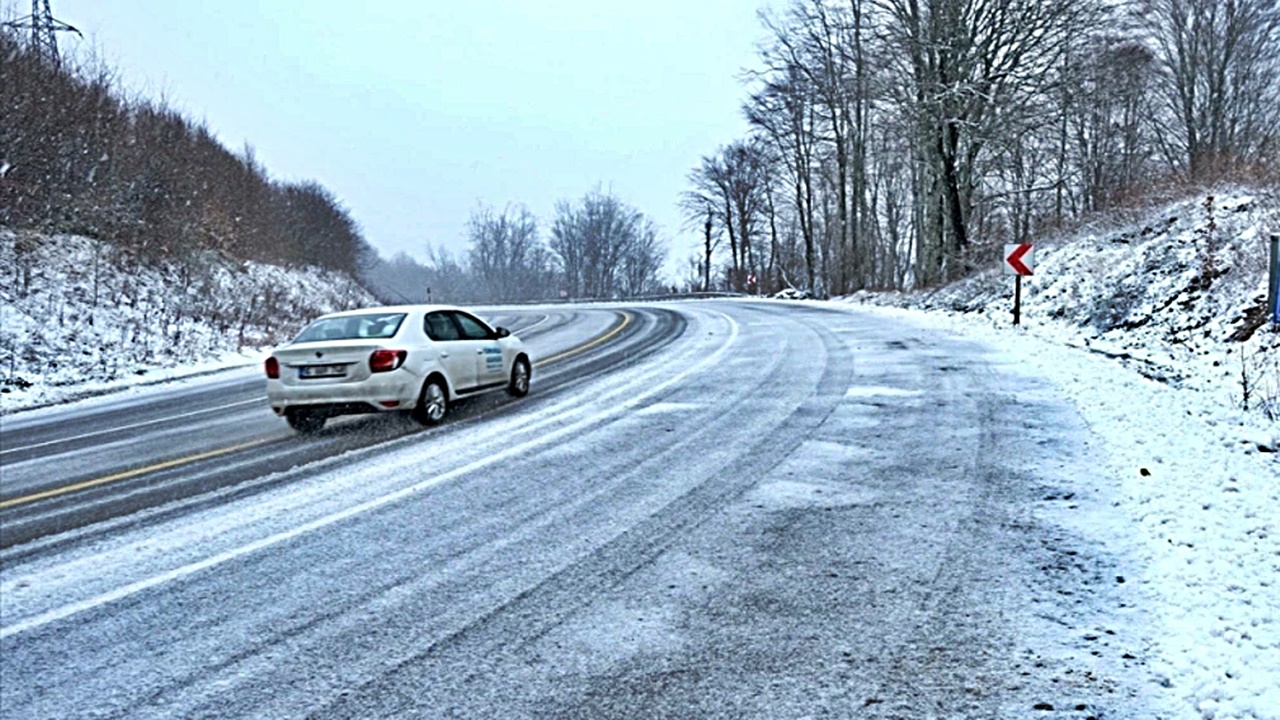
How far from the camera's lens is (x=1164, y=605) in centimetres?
403

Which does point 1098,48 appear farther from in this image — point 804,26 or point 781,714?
point 781,714

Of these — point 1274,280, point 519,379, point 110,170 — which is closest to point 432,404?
point 519,379

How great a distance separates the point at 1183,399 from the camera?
9.56 meters

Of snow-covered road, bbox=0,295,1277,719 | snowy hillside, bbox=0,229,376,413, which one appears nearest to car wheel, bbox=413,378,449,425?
snow-covered road, bbox=0,295,1277,719

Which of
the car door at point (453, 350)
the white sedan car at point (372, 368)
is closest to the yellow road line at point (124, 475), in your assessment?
the white sedan car at point (372, 368)

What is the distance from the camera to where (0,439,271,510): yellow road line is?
716 cm

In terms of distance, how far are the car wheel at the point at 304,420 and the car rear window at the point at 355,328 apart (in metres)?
0.92

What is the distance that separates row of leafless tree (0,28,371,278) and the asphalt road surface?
1534 centimetres

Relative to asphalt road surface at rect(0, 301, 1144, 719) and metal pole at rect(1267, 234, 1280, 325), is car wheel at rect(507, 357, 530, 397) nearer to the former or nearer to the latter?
asphalt road surface at rect(0, 301, 1144, 719)

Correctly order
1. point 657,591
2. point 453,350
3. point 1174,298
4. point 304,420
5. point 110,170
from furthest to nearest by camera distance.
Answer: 1. point 110,170
2. point 1174,298
3. point 453,350
4. point 304,420
5. point 657,591

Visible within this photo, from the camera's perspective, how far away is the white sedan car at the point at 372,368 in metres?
9.58

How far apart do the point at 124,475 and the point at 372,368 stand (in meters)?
2.65

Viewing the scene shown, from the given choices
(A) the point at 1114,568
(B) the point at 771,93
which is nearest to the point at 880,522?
(A) the point at 1114,568

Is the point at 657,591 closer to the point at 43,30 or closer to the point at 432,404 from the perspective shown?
the point at 432,404
